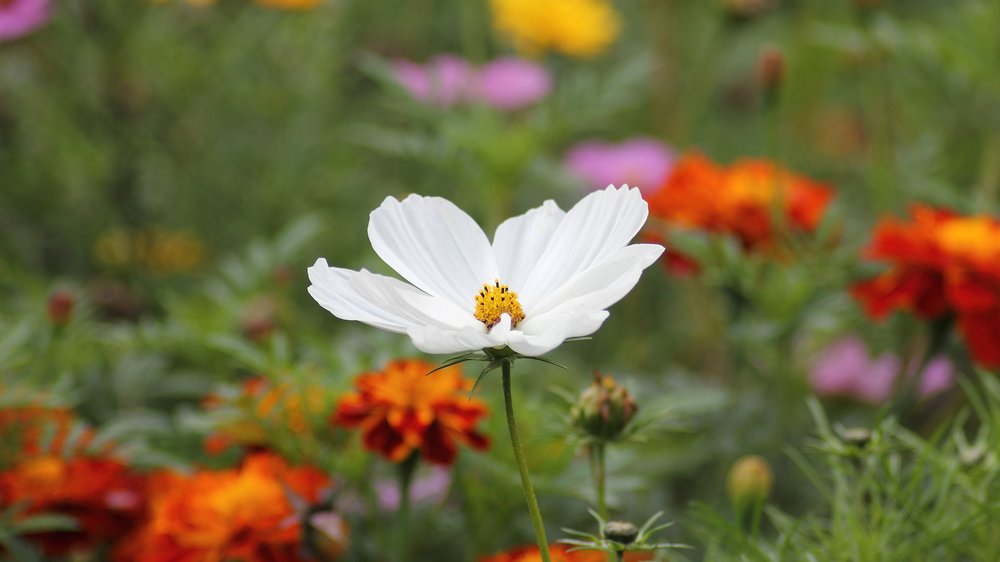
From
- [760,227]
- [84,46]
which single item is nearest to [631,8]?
[84,46]

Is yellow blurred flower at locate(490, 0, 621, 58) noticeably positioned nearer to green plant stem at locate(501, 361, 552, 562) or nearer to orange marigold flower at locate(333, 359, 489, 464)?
orange marigold flower at locate(333, 359, 489, 464)

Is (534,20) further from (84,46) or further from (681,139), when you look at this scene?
(84,46)

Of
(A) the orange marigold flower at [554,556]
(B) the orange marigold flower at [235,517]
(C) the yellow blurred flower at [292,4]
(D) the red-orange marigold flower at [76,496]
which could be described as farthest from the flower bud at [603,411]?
(C) the yellow blurred flower at [292,4]

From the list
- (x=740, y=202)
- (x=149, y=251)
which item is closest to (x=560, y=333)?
(x=740, y=202)

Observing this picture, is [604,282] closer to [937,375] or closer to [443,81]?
[937,375]

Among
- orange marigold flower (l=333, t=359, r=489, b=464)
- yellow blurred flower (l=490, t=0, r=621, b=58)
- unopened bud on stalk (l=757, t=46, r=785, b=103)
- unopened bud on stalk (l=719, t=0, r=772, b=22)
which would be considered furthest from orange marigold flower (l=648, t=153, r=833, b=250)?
yellow blurred flower (l=490, t=0, r=621, b=58)

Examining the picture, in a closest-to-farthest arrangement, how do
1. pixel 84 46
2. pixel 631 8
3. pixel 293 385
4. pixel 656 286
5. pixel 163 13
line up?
pixel 293 385 < pixel 84 46 < pixel 163 13 < pixel 656 286 < pixel 631 8
